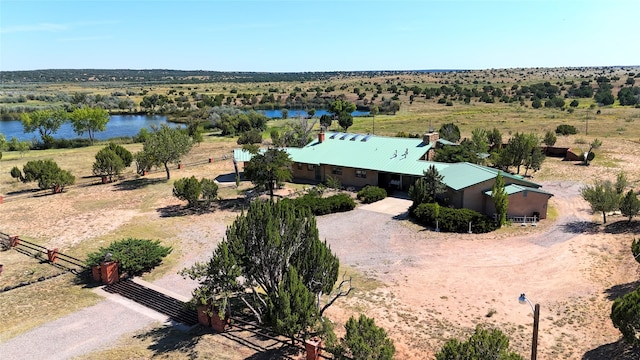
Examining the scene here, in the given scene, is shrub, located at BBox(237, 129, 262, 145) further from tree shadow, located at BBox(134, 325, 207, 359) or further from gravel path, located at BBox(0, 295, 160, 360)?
tree shadow, located at BBox(134, 325, 207, 359)

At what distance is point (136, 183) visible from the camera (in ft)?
147

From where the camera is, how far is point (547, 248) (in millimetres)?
25891

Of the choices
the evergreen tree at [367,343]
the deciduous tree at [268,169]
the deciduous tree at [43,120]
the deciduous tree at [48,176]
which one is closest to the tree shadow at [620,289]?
the evergreen tree at [367,343]

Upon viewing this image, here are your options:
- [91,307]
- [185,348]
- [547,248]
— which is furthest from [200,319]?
[547,248]

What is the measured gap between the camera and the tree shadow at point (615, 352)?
15484 millimetres

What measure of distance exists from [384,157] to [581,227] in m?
16.2

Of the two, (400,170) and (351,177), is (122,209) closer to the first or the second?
(351,177)

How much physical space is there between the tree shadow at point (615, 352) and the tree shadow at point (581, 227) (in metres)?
13.0

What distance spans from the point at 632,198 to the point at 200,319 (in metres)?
25.6

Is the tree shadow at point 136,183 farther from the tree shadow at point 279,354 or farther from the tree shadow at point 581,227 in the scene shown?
the tree shadow at point 581,227

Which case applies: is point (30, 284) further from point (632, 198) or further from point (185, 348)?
point (632, 198)

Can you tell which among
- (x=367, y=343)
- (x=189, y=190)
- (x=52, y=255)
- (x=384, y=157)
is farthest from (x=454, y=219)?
(x=52, y=255)

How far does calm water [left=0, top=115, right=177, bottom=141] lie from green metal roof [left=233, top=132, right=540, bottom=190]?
40984 mm

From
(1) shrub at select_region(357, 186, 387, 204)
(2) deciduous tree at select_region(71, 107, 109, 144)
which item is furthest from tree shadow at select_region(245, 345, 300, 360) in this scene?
(2) deciduous tree at select_region(71, 107, 109, 144)
